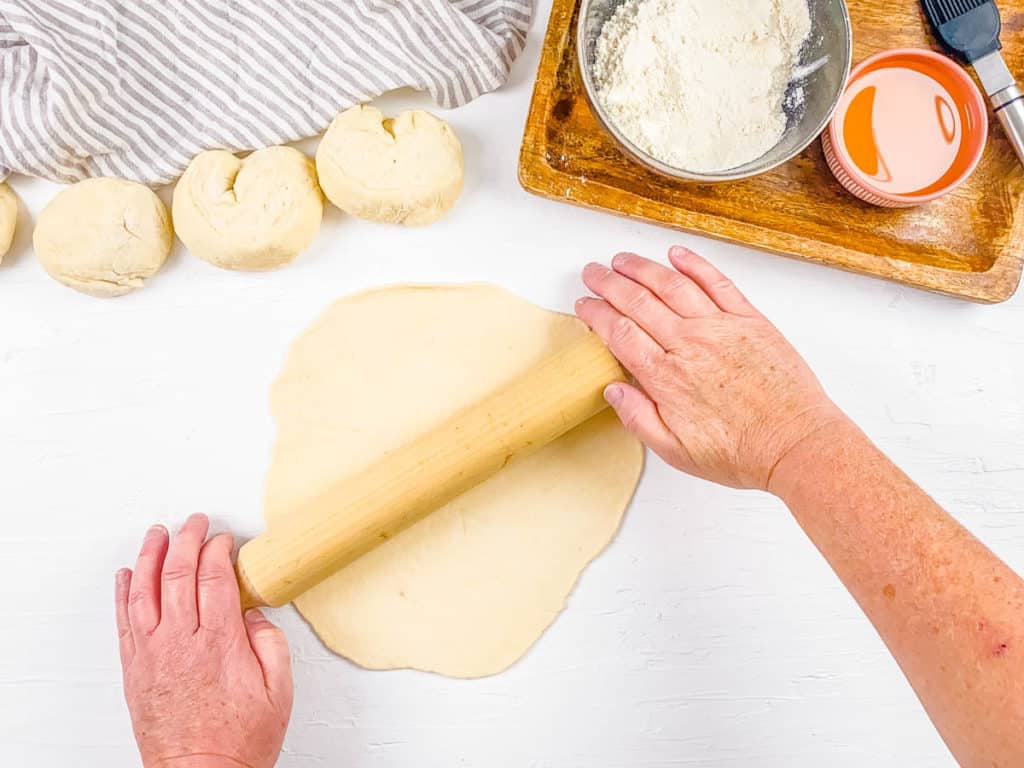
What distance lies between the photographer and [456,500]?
3.72 feet

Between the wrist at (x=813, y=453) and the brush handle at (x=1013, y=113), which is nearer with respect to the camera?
the wrist at (x=813, y=453)

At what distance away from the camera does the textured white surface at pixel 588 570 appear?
3.75 feet

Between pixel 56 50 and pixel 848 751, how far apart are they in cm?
143

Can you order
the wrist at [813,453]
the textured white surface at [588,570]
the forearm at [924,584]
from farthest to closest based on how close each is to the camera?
the textured white surface at [588,570] → the wrist at [813,453] → the forearm at [924,584]

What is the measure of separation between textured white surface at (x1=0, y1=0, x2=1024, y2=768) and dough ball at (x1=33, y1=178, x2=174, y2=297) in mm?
68

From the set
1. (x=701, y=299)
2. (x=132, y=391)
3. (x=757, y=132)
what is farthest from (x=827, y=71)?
(x=132, y=391)

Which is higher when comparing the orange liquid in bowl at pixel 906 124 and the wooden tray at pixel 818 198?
the orange liquid in bowl at pixel 906 124

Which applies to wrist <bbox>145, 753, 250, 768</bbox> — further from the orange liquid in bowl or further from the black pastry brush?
the black pastry brush

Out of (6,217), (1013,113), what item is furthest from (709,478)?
(6,217)

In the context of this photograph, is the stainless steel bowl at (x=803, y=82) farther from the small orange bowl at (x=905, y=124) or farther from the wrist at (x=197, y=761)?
the wrist at (x=197, y=761)

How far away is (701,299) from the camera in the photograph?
3.44 ft

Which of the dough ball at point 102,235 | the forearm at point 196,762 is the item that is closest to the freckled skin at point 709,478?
the forearm at point 196,762

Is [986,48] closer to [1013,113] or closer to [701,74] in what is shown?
[1013,113]

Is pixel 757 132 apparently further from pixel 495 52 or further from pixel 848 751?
pixel 848 751
